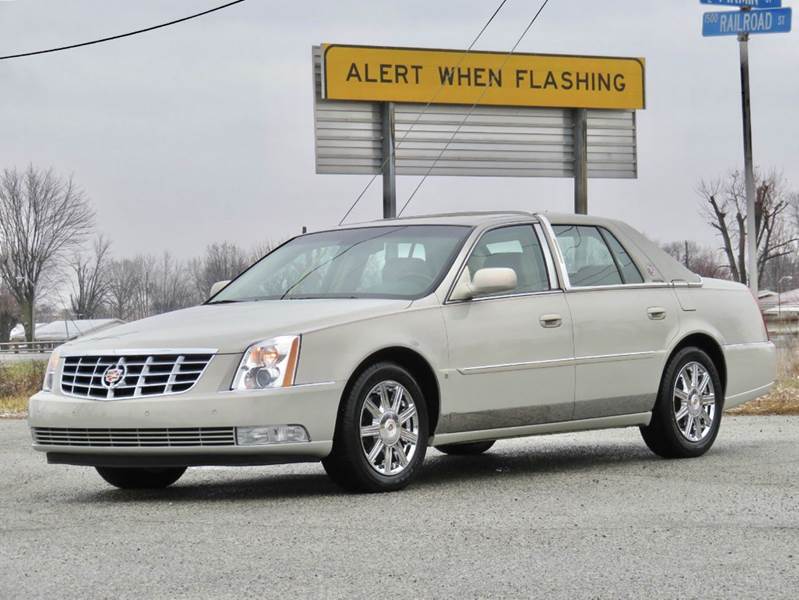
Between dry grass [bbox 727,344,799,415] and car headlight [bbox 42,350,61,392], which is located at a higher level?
car headlight [bbox 42,350,61,392]

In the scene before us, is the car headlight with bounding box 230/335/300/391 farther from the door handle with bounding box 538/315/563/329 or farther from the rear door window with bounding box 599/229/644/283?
the rear door window with bounding box 599/229/644/283

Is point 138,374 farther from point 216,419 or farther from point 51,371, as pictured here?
point 51,371

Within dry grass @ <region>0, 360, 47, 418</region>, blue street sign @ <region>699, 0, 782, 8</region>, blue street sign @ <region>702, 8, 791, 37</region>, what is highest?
blue street sign @ <region>699, 0, 782, 8</region>

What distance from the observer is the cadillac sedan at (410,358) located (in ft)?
26.8

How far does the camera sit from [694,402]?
10.7m

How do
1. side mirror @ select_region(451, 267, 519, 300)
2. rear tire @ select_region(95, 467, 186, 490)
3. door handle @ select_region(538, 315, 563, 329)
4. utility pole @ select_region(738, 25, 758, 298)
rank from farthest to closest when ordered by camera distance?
utility pole @ select_region(738, 25, 758, 298), door handle @ select_region(538, 315, 563, 329), rear tire @ select_region(95, 467, 186, 490), side mirror @ select_region(451, 267, 519, 300)

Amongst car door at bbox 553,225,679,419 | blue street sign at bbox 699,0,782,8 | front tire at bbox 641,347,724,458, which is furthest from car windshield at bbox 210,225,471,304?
blue street sign at bbox 699,0,782,8

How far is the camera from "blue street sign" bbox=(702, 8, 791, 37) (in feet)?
58.3

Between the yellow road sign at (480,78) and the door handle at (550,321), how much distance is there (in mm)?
12245

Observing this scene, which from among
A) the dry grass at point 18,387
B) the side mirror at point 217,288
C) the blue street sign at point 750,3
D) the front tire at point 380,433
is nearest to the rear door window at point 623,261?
the front tire at point 380,433

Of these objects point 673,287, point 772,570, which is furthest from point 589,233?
point 772,570

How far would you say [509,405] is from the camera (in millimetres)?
9344

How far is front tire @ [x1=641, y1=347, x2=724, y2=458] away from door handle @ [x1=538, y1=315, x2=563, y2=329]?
3.85 ft

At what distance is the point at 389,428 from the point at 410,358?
19.9 inches
